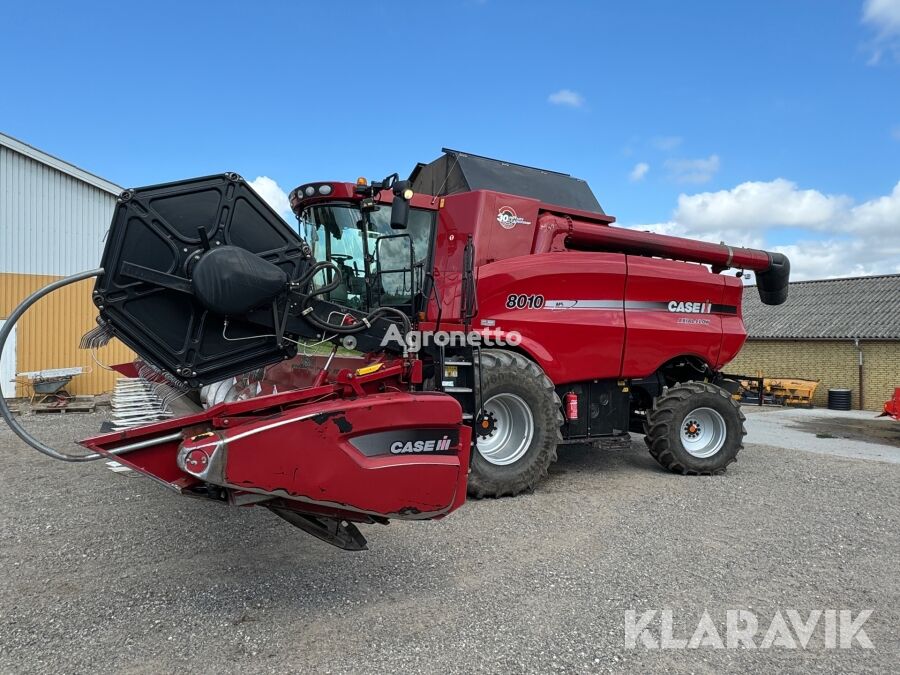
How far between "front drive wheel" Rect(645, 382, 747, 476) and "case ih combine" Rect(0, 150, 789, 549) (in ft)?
0.07

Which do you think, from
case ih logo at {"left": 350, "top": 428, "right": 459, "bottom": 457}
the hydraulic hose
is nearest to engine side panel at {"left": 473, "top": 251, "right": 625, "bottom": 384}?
case ih logo at {"left": 350, "top": 428, "right": 459, "bottom": 457}

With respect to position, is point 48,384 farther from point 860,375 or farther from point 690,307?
point 860,375

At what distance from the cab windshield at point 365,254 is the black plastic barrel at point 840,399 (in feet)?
62.0

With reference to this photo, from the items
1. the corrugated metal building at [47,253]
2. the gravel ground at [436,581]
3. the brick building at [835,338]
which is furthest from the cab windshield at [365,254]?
the brick building at [835,338]

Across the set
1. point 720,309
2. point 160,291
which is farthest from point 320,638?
point 720,309

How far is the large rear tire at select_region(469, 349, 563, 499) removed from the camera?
5363mm

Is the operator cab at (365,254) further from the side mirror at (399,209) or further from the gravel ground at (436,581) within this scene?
the gravel ground at (436,581)

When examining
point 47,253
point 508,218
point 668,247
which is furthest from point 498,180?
point 47,253

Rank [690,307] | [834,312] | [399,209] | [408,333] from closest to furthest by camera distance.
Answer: [408,333], [399,209], [690,307], [834,312]

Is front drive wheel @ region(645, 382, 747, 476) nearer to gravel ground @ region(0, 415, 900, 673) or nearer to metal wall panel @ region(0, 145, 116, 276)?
gravel ground @ region(0, 415, 900, 673)

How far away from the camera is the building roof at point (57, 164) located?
11.7 m

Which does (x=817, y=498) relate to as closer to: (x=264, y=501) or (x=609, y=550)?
(x=609, y=550)

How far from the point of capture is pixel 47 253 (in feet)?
40.2

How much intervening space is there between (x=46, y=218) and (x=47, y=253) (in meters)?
0.72
